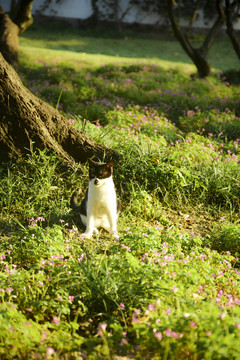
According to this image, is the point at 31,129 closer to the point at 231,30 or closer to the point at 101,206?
the point at 101,206

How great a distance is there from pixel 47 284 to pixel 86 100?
8.23m

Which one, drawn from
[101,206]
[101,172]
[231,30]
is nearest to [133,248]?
[101,206]

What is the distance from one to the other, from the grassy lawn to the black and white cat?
160mm

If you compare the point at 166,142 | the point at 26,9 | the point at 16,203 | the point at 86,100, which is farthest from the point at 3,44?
the point at 16,203

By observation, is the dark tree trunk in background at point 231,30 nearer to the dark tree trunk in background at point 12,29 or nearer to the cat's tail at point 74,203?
the dark tree trunk in background at point 12,29

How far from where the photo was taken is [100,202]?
403 cm

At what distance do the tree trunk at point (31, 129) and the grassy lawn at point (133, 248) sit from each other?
24 centimetres

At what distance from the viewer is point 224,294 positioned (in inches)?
124

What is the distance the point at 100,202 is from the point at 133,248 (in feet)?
2.31

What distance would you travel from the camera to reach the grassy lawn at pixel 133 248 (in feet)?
7.54

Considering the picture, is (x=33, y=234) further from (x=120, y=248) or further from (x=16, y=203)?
(x=16, y=203)

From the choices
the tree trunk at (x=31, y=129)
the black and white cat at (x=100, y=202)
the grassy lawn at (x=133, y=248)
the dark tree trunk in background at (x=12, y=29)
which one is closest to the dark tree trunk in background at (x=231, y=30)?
the grassy lawn at (x=133, y=248)

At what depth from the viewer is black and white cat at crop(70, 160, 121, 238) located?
157 inches

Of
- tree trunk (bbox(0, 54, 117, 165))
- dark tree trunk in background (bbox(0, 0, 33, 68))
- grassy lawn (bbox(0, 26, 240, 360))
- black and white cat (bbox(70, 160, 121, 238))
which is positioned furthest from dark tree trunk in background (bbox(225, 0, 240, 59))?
black and white cat (bbox(70, 160, 121, 238))
